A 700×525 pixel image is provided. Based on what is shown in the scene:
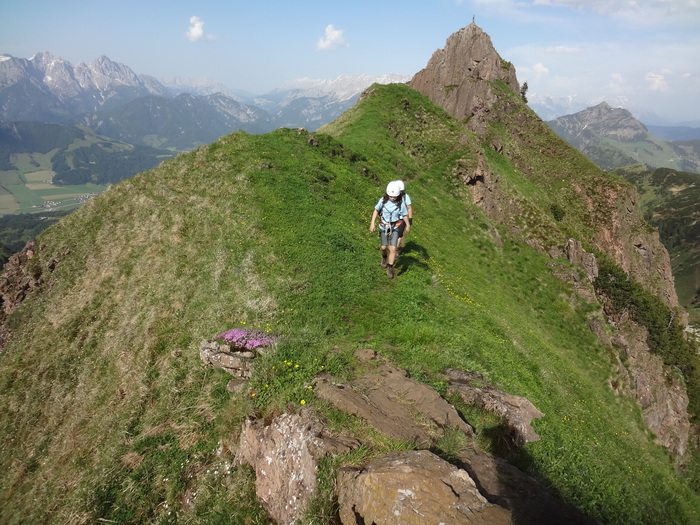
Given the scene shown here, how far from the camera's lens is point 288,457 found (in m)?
7.68

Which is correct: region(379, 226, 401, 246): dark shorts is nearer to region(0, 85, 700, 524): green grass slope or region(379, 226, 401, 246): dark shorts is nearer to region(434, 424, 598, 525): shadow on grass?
region(0, 85, 700, 524): green grass slope

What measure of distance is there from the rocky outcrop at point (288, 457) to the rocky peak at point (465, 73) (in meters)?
79.4

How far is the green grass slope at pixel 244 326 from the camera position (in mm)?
9750

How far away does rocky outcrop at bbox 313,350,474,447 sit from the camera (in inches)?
326

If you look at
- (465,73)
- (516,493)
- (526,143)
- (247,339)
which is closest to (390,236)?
(247,339)

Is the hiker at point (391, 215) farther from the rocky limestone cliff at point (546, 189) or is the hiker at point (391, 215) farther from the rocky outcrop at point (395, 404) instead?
the rocky limestone cliff at point (546, 189)

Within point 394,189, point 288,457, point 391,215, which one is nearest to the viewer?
point 288,457

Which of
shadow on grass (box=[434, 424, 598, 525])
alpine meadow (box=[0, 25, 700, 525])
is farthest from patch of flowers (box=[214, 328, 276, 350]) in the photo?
shadow on grass (box=[434, 424, 598, 525])

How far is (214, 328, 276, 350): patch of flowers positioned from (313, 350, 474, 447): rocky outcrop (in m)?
3.29

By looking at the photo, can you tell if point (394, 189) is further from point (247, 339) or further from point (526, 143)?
Result: point (526, 143)

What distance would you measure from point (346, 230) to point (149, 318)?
39.9ft

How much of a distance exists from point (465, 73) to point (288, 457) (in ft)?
297

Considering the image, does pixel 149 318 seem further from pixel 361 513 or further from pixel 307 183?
pixel 361 513

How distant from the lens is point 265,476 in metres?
7.96
